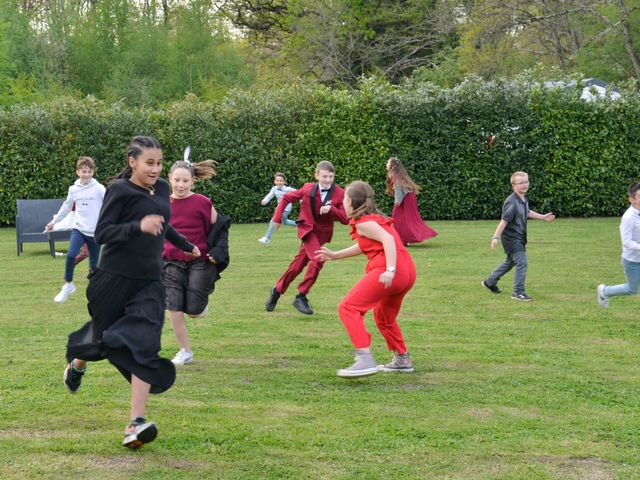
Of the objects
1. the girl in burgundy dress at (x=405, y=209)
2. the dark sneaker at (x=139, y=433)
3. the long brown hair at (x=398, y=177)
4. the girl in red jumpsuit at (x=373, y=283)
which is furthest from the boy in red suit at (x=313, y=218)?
the girl in burgundy dress at (x=405, y=209)

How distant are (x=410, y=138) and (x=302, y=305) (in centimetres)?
1595

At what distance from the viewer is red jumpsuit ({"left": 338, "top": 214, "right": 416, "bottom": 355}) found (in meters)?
7.58

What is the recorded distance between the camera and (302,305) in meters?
11.3

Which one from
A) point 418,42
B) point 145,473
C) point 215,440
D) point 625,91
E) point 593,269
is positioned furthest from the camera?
point 418,42

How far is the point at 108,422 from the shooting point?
640 cm

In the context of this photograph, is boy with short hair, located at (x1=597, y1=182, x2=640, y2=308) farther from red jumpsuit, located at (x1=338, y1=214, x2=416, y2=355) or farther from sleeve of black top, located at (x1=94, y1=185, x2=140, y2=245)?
sleeve of black top, located at (x1=94, y1=185, x2=140, y2=245)

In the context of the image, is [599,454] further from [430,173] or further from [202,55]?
[202,55]

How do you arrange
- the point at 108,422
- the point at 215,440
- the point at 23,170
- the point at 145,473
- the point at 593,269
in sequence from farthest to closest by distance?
the point at 23,170 → the point at 593,269 → the point at 108,422 → the point at 215,440 → the point at 145,473

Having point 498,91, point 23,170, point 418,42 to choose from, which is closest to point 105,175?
point 23,170

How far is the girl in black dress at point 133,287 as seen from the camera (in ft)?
19.2

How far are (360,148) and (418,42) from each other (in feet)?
66.3

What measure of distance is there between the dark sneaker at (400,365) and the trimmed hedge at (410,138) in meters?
18.3

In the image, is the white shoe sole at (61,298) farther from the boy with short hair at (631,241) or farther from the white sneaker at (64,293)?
the boy with short hair at (631,241)

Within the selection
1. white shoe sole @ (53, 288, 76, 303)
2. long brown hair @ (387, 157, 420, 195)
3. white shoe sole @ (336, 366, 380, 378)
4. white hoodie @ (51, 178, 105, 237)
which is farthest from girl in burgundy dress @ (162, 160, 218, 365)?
long brown hair @ (387, 157, 420, 195)
